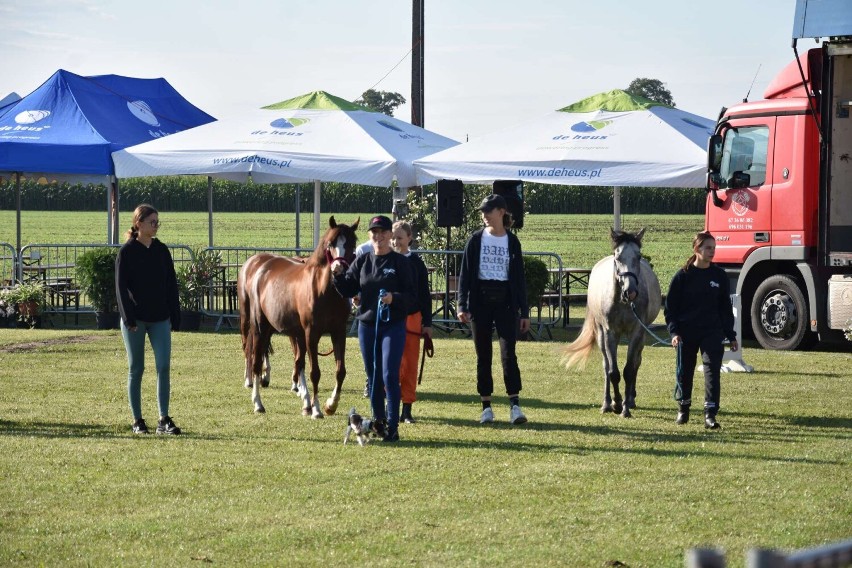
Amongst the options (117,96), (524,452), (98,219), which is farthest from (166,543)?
(98,219)

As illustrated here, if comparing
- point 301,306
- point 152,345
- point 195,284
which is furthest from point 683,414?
→ point 195,284

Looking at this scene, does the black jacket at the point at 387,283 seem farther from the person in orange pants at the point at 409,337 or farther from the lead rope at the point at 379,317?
the person in orange pants at the point at 409,337

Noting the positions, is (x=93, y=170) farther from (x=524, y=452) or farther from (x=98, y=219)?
(x=98, y=219)

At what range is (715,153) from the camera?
55.5ft

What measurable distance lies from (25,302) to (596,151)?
8760mm

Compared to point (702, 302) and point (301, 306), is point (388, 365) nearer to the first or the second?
point (301, 306)

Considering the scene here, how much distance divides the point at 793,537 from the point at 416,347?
4.52m

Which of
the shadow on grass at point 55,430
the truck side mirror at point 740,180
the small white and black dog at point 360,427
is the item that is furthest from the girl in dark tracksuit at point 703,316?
the truck side mirror at point 740,180

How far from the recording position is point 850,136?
51.1ft

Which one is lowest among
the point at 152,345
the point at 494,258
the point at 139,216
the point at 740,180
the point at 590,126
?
the point at 152,345

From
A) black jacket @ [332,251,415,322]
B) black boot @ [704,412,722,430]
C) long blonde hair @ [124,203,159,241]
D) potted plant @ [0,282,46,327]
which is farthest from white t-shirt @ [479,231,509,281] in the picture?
potted plant @ [0,282,46,327]

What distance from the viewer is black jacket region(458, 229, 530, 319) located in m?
10.4

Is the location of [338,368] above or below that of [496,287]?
below

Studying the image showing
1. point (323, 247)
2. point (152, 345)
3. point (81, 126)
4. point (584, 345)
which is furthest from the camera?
point (81, 126)
